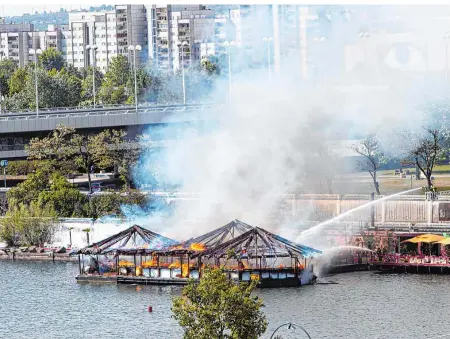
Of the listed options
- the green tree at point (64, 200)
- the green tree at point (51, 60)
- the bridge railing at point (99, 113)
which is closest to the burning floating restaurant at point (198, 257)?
the green tree at point (64, 200)

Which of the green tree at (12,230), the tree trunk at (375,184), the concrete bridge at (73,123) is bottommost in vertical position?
the green tree at (12,230)

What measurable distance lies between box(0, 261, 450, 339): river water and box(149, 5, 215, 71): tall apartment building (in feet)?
163

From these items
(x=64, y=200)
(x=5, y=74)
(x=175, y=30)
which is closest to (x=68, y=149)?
(x=64, y=200)

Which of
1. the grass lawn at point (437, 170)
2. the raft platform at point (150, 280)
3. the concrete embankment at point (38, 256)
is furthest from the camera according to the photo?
the grass lawn at point (437, 170)

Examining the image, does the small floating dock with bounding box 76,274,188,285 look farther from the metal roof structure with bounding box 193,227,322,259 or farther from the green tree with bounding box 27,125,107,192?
the green tree with bounding box 27,125,107,192

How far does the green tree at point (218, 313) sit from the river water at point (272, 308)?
12.7 feet

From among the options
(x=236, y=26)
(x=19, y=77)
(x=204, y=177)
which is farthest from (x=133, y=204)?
(x=19, y=77)

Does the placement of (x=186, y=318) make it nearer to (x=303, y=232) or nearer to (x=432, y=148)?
(x=303, y=232)

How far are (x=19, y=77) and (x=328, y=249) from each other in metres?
45.5

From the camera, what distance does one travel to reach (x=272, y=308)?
99.4 ft

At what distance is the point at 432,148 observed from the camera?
4303cm

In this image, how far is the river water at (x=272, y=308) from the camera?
28266 mm

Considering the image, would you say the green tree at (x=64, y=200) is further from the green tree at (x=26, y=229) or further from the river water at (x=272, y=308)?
the river water at (x=272, y=308)

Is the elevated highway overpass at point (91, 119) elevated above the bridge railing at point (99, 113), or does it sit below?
below
